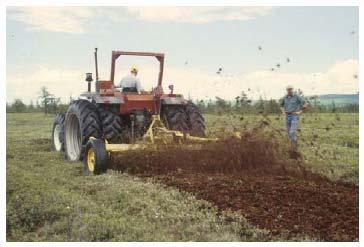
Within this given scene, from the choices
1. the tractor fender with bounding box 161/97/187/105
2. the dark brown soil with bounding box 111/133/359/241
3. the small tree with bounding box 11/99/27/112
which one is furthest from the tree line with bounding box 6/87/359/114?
the dark brown soil with bounding box 111/133/359/241

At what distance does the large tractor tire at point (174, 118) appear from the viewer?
10.6m

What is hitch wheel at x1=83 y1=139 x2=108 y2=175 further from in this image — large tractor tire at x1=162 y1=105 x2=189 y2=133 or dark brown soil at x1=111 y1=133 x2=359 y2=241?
large tractor tire at x1=162 y1=105 x2=189 y2=133

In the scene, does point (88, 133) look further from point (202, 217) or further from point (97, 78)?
point (202, 217)

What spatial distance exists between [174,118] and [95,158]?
213 cm

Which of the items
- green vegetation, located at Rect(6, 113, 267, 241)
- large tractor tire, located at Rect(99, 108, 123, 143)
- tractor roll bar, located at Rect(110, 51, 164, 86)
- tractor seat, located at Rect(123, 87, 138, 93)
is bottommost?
green vegetation, located at Rect(6, 113, 267, 241)

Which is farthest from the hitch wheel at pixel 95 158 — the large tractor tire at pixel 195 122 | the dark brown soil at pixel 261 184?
the large tractor tire at pixel 195 122

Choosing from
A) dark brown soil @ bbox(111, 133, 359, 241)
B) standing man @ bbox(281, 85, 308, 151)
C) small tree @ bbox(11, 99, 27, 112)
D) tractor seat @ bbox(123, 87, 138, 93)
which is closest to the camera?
dark brown soil @ bbox(111, 133, 359, 241)

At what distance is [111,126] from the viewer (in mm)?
9844

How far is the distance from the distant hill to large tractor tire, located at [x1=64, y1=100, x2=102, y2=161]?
12.9ft

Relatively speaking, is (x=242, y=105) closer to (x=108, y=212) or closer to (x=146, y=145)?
(x=146, y=145)

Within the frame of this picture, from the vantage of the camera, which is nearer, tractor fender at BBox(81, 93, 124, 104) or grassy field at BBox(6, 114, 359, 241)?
grassy field at BBox(6, 114, 359, 241)

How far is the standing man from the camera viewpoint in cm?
1154

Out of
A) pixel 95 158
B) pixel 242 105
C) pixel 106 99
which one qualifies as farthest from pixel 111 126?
pixel 242 105
